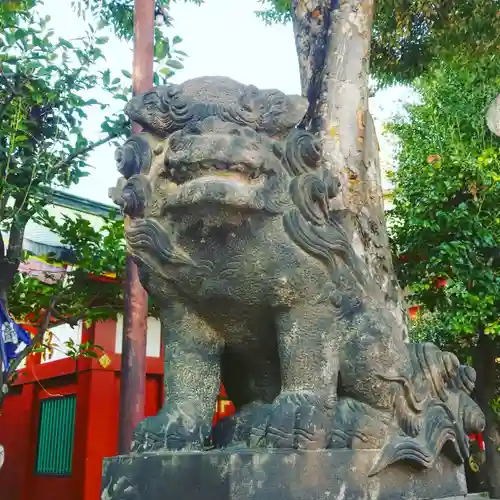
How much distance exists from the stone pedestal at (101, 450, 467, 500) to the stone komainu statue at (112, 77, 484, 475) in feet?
0.17

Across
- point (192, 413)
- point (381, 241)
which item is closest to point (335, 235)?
point (192, 413)

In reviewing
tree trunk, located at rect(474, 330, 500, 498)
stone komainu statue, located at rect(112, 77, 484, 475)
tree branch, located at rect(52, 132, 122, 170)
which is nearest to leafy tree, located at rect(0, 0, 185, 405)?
tree branch, located at rect(52, 132, 122, 170)

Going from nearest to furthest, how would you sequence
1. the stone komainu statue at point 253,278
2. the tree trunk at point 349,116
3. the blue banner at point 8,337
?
the stone komainu statue at point 253,278 < the tree trunk at point 349,116 < the blue banner at point 8,337

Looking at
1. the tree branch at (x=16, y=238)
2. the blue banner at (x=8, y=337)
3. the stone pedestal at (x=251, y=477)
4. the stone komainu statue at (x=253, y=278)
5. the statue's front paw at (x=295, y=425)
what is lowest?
the stone pedestal at (x=251, y=477)

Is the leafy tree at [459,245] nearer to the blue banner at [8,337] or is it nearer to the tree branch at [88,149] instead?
the tree branch at [88,149]

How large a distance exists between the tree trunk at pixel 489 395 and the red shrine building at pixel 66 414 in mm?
2678

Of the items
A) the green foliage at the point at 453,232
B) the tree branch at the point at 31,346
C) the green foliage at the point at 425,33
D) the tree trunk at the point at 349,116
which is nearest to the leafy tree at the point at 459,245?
the green foliage at the point at 453,232

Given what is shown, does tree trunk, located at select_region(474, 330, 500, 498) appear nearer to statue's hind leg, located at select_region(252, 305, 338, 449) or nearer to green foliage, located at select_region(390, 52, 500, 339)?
green foliage, located at select_region(390, 52, 500, 339)

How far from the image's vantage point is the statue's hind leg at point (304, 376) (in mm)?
1720

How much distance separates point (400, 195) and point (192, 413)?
5.15 m

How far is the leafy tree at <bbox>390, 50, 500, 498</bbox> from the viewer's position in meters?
5.67

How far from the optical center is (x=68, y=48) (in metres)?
4.26

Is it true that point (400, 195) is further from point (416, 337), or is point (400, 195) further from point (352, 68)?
point (352, 68)

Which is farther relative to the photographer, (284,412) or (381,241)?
(381,241)
